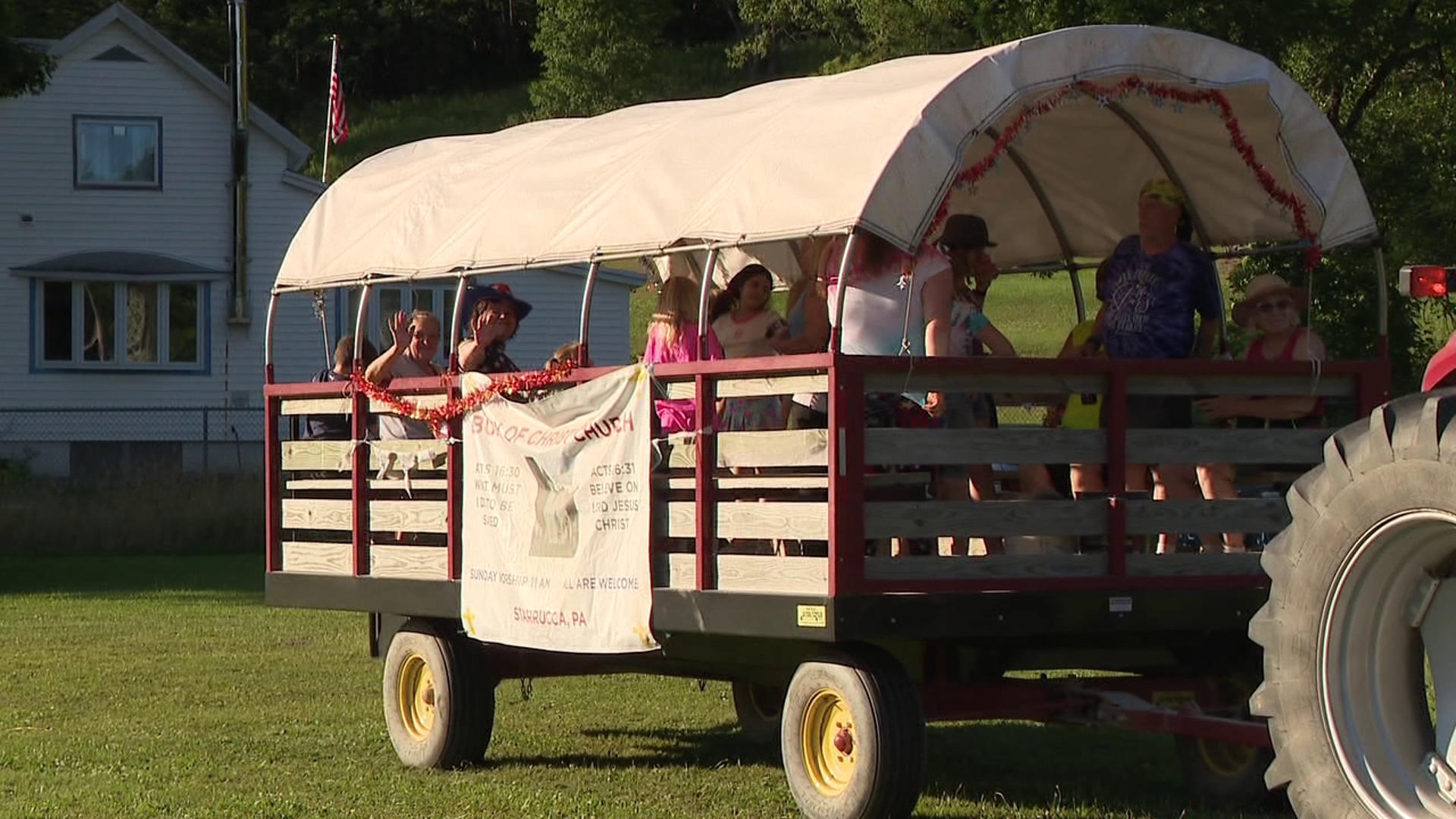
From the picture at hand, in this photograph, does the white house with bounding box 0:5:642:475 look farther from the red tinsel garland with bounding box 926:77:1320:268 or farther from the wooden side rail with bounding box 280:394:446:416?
the red tinsel garland with bounding box 926:77:1320:268

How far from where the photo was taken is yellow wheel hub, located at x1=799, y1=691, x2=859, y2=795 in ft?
29.1

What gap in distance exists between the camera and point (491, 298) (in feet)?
38.2

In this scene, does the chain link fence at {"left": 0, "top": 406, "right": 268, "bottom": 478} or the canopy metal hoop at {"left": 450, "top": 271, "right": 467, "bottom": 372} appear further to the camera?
the chain link fence at {"left": 0, "top": 406, "right": 268, "bottom": 478}

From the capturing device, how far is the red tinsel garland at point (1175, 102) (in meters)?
9.39

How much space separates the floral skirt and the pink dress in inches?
5.4

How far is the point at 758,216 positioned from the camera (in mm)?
9203

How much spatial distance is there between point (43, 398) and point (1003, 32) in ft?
62.9

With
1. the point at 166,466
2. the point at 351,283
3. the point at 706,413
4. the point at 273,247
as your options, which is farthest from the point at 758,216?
the point at 273,247

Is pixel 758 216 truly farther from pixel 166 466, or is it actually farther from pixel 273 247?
pixel 273 247

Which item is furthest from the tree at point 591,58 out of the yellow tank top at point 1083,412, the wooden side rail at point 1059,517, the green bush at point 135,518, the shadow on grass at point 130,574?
the wooden side rail at point 1059,517

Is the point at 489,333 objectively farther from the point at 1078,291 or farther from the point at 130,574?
the point at 130,574

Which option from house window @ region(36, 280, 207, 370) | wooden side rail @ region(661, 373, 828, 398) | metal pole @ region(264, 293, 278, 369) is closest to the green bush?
house window @ region(36, 280, 207, 370)

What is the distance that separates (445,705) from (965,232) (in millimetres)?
3232

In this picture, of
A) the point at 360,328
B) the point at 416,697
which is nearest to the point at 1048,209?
the point at 360,328
